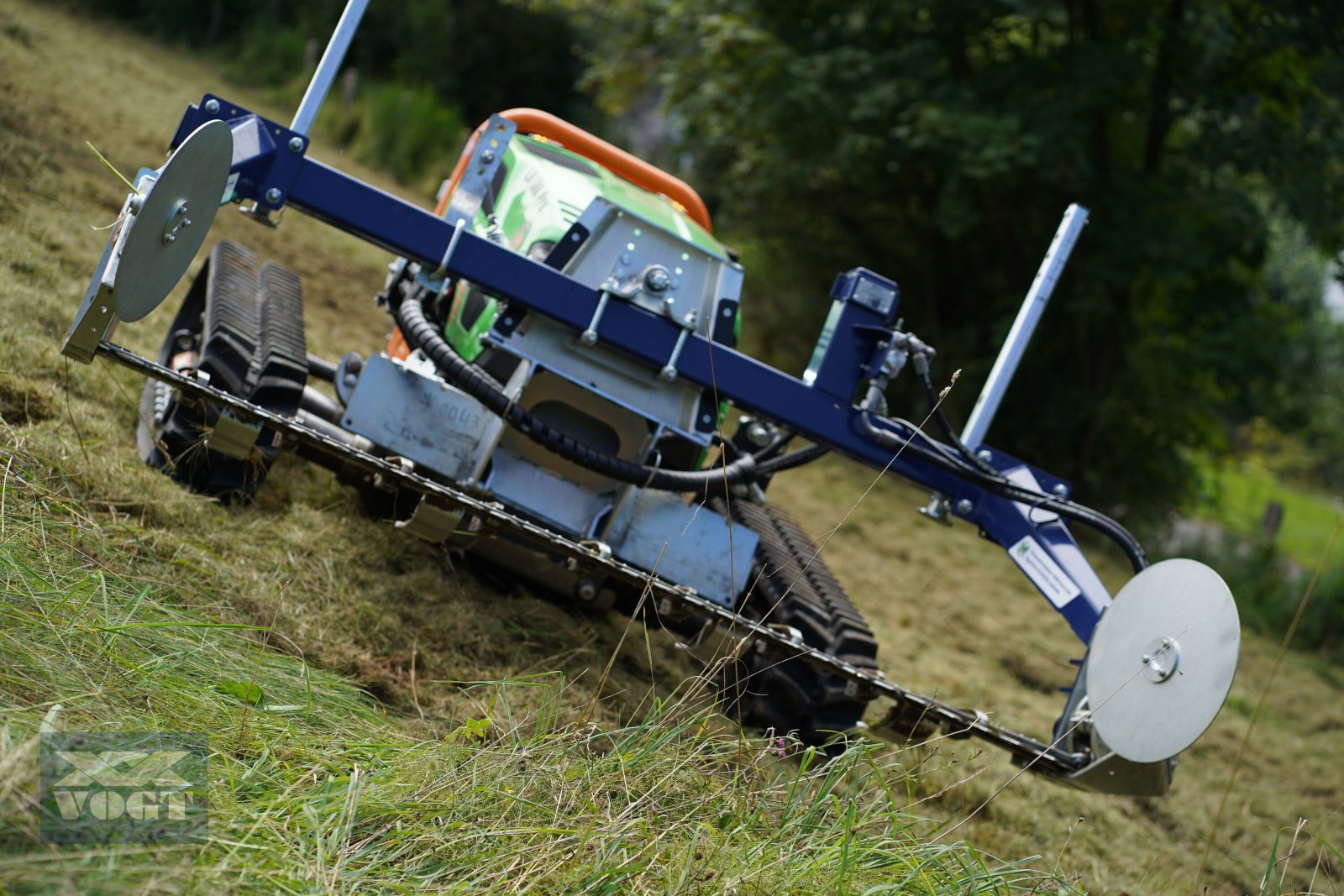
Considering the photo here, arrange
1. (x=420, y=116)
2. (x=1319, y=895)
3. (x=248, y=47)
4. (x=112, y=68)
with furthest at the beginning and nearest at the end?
(x=248, y=47) < (x=420, y=116) < (x=112, y=68) < (x=1319, y=895)

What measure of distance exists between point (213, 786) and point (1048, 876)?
5.08ft

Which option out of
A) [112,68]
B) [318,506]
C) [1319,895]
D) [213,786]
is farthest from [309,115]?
[112,68]

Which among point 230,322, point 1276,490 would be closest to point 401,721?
point 230,322

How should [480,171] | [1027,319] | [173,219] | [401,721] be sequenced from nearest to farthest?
[401,721] → [173,219] → [480,171] → [1027,319]

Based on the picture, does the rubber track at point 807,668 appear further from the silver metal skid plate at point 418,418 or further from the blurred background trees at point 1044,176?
the blurred background trees at point 1044,176

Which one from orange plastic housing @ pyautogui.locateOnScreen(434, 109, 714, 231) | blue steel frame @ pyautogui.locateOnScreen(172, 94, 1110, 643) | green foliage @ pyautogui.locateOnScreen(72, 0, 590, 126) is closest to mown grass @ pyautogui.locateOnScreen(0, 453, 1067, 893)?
blue steel frame @ pyautogui.locateOnScreen(172, 94, 1110, 643)

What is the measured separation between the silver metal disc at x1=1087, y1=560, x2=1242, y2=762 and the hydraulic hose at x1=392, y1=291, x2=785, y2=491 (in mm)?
1089

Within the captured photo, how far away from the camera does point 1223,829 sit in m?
5.12

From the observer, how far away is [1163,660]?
3.31 m

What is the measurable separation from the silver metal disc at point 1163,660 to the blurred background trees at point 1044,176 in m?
6.45

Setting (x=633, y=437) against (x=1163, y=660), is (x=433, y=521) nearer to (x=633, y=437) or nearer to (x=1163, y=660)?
(x=633, y=437)

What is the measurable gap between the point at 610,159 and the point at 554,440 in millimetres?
2036

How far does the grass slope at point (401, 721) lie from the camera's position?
210 centimetres

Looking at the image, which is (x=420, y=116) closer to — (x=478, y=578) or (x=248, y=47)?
(x=248, y=47)
